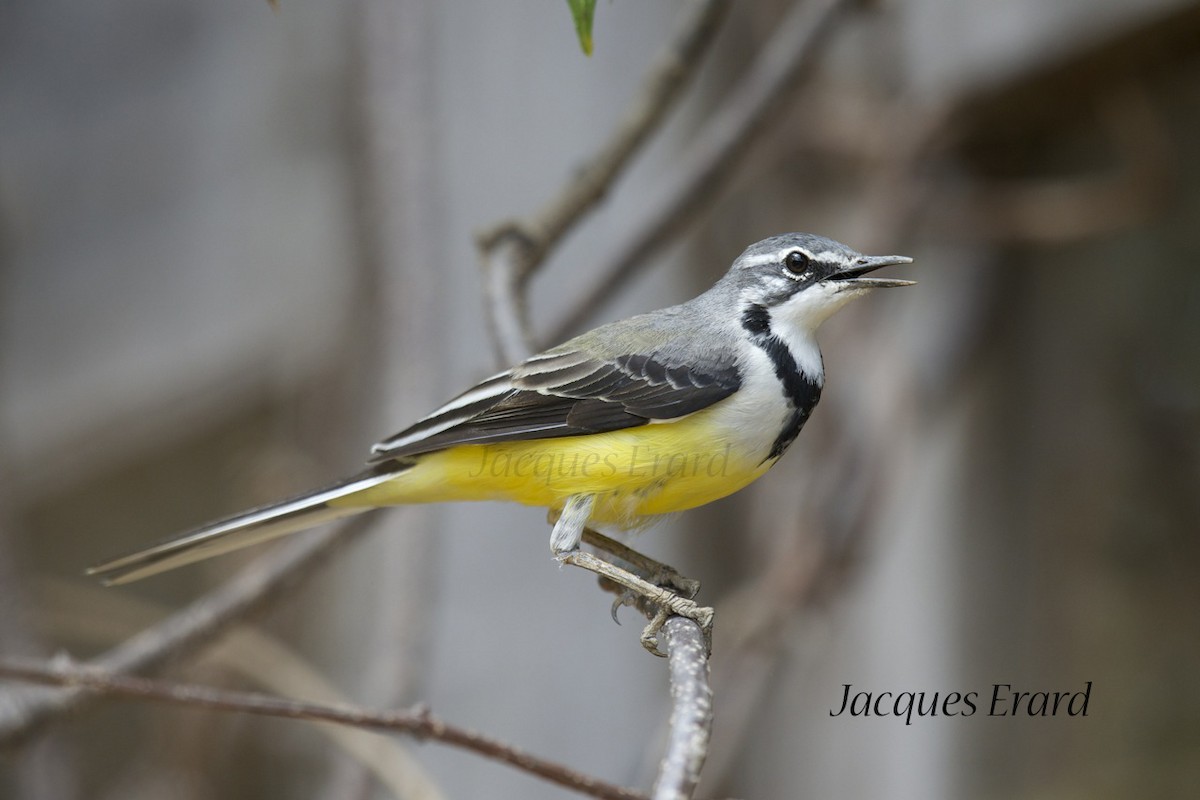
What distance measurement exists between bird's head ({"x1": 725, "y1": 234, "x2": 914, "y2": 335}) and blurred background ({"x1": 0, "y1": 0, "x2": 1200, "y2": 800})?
37.5 inches

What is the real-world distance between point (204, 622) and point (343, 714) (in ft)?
4.16

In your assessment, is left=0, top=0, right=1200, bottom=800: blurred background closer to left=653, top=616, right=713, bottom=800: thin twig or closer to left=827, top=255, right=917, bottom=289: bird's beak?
left=827, top=255, right=917, bottom=289: bird's beak

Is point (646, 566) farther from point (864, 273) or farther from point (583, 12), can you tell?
point (583, 12)

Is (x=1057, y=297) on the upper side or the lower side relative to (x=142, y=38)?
lower

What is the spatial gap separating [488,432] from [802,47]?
1.47 m

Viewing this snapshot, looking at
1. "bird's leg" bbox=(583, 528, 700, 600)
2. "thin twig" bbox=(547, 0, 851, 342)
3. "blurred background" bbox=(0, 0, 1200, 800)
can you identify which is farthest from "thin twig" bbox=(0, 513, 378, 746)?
"thin twig" bbox=(547, 0, 851, 342)

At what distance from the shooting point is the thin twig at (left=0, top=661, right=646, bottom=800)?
137 centimetres

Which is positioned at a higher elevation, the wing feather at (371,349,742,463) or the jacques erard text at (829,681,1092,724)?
the jacques erard text at (829,681,1092,724)

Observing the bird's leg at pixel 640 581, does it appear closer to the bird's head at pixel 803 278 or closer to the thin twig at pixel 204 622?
the bird's head at pixel 803 278

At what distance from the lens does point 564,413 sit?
2.01 meters

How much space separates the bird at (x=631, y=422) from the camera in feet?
6.26

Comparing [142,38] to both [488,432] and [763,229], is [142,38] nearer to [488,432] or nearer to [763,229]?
[763,229]

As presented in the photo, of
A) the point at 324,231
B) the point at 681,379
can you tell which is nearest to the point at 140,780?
the point at 324,231

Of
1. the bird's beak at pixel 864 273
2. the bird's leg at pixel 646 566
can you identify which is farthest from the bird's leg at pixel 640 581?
the bird's beak at pixel 864 273
